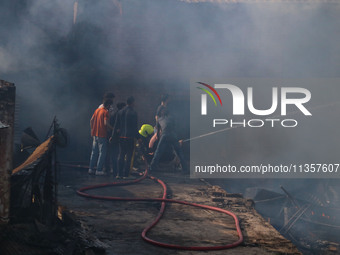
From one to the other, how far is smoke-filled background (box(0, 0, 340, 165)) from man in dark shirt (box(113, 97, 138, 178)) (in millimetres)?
4174

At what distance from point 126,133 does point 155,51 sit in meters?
5.08

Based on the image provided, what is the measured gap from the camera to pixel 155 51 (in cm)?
1252

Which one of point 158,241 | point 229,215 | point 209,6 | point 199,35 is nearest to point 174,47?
point 199,35

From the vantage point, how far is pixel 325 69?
12.3 metres

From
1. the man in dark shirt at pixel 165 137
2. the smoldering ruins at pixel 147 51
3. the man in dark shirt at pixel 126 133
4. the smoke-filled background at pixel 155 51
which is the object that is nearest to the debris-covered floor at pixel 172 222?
the man in dark shirt at pixel 126 133

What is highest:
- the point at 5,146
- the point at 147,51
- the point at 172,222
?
the point at 147,51

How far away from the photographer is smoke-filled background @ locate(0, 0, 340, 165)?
12.2 metres

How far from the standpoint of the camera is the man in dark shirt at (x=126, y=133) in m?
8.19

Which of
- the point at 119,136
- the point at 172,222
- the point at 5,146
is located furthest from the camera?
the point at 119,136

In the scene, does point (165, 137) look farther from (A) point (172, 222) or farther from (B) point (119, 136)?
(A) point (172, 222)

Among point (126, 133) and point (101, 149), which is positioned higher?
point (126, 133)

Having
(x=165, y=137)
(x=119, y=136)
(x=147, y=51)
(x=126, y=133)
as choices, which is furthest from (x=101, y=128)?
(x=147, y=51)

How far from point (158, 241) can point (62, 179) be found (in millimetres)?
Answer: 4441

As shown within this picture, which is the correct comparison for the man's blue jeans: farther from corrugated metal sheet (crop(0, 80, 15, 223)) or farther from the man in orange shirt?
corrugated metal sheet (crop(0, 80, 15, 223))
